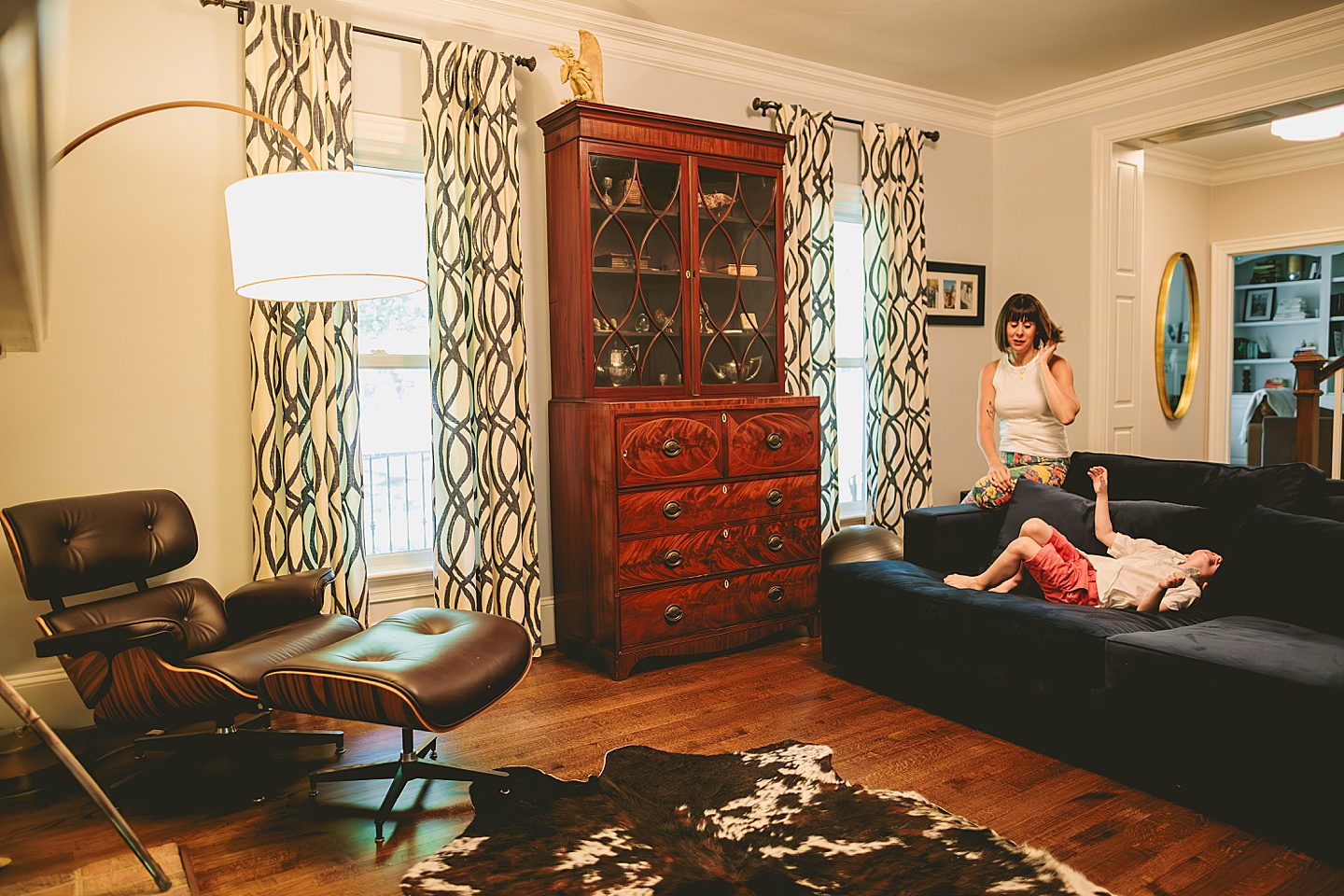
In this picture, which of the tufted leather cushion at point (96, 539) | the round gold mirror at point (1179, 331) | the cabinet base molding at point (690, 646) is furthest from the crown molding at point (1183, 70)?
the tufted leather cushion at point (96, 539)

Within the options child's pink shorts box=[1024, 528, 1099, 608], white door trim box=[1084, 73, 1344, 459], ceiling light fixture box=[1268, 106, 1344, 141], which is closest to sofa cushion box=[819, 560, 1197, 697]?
child's pink shorts box=[1024, 528, 1099, 608]

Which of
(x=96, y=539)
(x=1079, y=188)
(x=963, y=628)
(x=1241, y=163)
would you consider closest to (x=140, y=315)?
(x=96, y=539)

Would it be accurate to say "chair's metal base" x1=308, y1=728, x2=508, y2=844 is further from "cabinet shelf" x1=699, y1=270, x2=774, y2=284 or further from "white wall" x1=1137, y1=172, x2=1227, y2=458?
"white wall" x1=1137, y1=172, x2=1227, y2=458

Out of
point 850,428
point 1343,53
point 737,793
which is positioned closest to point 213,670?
point 737,793

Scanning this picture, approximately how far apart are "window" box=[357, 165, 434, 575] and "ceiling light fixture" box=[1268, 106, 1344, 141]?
4.07 metres

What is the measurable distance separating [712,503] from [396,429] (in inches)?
54.6

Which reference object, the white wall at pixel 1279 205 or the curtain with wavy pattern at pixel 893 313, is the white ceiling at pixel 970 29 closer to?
the curtain with wavy pattern at pixel 893 313

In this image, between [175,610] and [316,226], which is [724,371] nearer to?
[316,226]

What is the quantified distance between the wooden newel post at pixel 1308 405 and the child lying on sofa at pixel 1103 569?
165 cm

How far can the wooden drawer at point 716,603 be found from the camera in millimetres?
3645

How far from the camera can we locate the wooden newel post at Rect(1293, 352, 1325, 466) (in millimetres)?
4210

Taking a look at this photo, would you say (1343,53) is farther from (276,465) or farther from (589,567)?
(276,465)

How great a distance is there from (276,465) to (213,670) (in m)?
1.12

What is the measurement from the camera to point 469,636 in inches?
102
